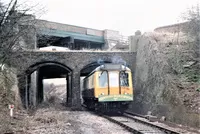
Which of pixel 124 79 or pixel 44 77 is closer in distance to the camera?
pixel 124 79

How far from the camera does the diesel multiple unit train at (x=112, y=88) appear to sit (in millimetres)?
19266

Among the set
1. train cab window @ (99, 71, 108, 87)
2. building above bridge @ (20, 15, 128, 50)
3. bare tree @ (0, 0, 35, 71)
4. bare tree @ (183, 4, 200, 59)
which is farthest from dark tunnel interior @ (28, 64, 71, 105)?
bare tree @ (0, 0, 35, 71)

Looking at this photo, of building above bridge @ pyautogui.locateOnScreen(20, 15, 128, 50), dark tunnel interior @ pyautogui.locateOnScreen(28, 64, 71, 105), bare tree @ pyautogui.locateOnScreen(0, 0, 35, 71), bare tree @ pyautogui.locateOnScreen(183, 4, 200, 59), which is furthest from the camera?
building above bridge @ pyautogui.locateOnScreen(20, 15, 128, 50)

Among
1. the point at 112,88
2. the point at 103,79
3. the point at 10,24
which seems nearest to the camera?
the point at 10,24

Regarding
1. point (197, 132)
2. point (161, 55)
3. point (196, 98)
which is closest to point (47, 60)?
point (161, 55)

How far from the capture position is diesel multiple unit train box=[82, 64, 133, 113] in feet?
63.2

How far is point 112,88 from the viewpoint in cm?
1953

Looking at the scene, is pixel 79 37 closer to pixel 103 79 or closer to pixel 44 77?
pixel 44 77

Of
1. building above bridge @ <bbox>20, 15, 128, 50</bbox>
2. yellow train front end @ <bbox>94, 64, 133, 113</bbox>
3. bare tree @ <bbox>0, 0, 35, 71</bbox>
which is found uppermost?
building above bridge @ <bbox>20, 15, 128, 50</bbox>

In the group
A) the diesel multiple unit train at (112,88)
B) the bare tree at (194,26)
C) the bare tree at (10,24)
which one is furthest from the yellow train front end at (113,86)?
the bare tree at (10,24)

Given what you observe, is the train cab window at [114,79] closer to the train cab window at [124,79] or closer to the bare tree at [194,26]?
the train cab window at [124,79]

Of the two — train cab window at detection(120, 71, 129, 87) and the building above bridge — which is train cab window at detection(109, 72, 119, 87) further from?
the building above bridge

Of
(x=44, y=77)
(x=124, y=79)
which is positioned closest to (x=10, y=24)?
(x=124, y=79)

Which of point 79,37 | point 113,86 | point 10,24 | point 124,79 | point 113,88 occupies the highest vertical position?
point 79,37
